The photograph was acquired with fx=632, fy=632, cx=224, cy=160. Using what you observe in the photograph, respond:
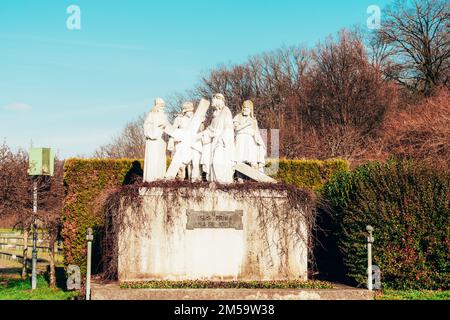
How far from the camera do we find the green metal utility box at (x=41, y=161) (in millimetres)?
20875

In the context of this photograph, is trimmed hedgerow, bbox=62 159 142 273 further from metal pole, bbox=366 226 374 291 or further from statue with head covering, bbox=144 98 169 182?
metal pole, bbox=366 226 374 291

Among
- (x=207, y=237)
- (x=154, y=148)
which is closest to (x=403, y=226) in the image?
(x=207, y=237)

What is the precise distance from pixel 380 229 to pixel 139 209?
672cm

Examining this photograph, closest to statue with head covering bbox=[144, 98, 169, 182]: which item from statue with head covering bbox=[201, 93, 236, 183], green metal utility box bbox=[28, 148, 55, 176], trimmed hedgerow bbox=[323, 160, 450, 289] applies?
statue with head covering bbox=[201, 93, 236, 183]

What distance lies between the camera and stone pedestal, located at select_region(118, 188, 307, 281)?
17391 mm

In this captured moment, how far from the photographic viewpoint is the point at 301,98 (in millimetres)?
41969

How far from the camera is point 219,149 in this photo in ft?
59.2

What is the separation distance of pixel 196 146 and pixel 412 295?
7.17 m

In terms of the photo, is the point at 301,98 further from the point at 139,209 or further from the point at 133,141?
the point at 139,209

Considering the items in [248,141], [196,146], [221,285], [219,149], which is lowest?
[221,285]

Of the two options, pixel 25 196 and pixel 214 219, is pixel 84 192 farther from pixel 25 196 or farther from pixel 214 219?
pixel 214 219

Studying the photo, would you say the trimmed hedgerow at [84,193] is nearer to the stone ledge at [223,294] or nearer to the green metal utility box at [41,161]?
the green metal utility box at [41,161]

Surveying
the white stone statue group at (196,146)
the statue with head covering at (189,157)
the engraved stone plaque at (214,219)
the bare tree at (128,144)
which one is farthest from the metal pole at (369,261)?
the bare tree at (128,144)
